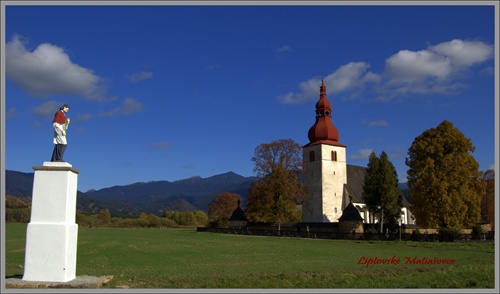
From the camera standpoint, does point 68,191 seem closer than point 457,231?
Yes

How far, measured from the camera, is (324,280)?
1331 centimetres

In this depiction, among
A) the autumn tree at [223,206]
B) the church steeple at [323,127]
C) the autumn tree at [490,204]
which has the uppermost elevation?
the church steeple at [323,127]

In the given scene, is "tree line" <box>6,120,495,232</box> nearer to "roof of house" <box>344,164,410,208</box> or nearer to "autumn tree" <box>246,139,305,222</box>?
"autumn tree" <box>246,139,305,222</box>

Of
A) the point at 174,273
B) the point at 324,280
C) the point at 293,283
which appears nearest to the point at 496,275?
the point at 324,280

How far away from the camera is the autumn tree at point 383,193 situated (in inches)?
1975

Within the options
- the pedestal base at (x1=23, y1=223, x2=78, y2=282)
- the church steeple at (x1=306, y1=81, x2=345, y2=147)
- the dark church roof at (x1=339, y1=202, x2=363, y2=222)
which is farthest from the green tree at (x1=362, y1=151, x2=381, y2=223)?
the pedestal base at (x1=23, y1=223, x2=78, y2=282)

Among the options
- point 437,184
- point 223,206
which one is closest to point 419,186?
point 437,184

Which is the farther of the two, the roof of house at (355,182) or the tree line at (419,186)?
the roof of house at (355,182)

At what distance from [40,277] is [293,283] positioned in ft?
20.7

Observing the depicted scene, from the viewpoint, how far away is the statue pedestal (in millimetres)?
11633

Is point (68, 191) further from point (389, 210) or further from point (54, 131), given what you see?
point (389, 210)

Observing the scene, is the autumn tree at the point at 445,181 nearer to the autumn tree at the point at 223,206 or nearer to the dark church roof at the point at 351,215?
the dark church roof at the point at 351,215

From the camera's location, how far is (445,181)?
38.7 meters

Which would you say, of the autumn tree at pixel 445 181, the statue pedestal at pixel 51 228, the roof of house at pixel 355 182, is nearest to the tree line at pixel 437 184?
the autumn tree at pixel 445 181
